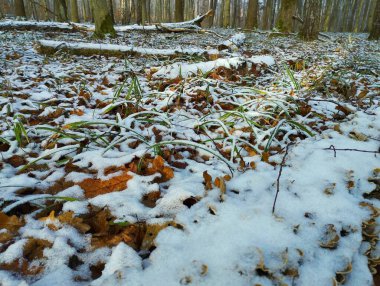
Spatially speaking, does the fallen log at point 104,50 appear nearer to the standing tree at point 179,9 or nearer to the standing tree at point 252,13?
the standing tree at point 179,9

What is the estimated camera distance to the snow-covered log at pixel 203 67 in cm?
365

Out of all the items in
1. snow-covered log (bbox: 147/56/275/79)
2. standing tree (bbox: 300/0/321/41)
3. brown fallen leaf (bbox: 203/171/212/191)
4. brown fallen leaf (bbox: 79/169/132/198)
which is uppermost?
standing tree (bbox: 300/0/321/41)

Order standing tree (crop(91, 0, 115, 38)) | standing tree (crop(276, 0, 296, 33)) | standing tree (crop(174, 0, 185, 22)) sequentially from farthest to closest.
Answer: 1. standing tree (crop(174, 0, 185, 22))
2. standing tree (crop(276, 0, 296, 33))
3. standing tree (crop(91, 0, 115, 38))

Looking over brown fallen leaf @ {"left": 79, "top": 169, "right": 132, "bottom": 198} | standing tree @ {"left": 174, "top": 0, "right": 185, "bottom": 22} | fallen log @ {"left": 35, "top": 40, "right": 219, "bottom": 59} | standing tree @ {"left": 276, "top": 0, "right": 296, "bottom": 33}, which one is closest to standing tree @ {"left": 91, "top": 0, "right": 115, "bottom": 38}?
fallen log @ {"left": 35, "top": 40, "right": 219, "bottom": 59}

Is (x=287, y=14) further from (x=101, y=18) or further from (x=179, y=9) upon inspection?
(x=101, y=18)

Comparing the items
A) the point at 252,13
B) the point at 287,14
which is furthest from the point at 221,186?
the point at 252,13

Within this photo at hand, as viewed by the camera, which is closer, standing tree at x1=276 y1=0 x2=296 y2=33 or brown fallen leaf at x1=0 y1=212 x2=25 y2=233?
brown fallen leaf at x1=0 y1=212 x2=25 y2=233

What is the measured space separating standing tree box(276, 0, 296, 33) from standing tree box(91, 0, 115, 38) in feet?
20.1

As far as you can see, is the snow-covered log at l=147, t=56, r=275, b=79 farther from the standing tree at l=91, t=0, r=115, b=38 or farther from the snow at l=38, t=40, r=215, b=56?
the standing tree at l=91, t=0, r=115, b=38

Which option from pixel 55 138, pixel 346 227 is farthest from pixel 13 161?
pixel 346 227

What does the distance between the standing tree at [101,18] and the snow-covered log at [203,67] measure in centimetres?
Result: 370

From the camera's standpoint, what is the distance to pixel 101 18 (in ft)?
22.9

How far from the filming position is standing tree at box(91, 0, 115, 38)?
Result: 21.5 feet

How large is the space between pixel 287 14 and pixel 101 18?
6561 mm
